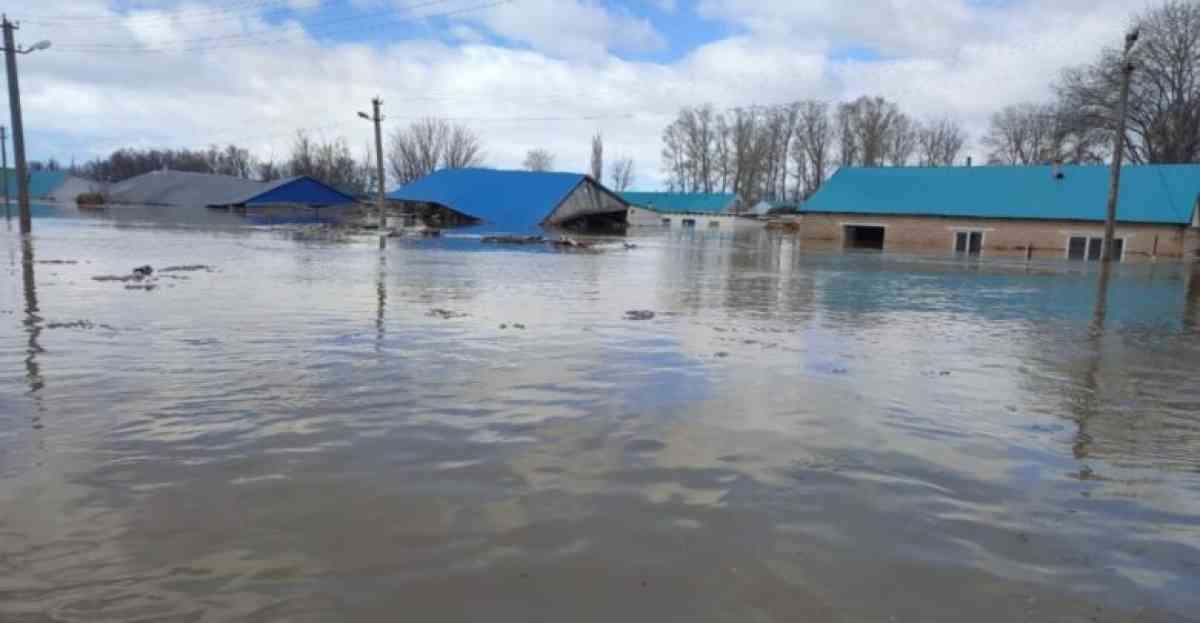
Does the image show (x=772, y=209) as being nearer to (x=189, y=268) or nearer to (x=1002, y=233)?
(x=1002, y=233)

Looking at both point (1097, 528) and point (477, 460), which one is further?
point (477, 460)

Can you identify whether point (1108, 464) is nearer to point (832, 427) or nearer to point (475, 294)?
point (832, 427)

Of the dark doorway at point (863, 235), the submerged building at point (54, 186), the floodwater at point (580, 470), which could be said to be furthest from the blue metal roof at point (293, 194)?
the floodwater at point (580, 470)

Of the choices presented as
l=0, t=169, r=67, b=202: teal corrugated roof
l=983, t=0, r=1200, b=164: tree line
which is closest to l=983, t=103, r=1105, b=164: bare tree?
l=983, t=0, r=1200, b=164: tree line

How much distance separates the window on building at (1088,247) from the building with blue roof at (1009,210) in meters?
0.06

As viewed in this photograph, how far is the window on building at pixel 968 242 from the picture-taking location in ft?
153

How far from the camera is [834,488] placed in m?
4.66

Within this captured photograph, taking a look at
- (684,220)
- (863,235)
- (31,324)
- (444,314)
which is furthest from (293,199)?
(31,324)

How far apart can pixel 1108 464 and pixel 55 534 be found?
641cm

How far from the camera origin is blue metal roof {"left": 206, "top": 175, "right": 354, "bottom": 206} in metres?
79.8

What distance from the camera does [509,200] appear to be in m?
64.2

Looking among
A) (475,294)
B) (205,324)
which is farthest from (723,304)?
(205,324)

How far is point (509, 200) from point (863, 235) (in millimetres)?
28595

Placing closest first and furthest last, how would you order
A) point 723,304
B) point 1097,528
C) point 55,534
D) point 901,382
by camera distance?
point 55,534 → point 1097,528 → point 901,382 → point 723,304
